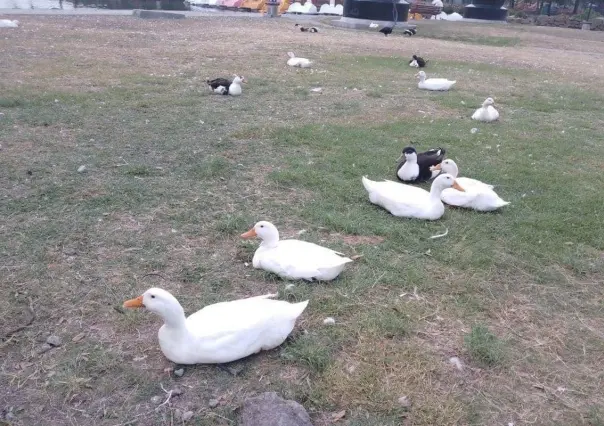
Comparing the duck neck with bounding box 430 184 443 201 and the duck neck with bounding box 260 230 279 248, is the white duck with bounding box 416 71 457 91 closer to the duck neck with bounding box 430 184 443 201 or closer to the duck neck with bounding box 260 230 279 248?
the duck neck with bounding box 430 184 443 201

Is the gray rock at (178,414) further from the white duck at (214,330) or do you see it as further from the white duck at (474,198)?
the white duck at (474,198)

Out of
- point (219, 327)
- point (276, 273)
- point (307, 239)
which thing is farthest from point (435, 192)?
point (219, 327)

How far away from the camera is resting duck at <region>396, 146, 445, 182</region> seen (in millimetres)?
5395

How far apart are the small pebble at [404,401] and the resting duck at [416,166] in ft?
9.84

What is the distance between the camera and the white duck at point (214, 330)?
287 cm

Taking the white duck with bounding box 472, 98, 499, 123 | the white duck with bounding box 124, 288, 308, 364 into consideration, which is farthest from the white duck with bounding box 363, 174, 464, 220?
the white duck with bounding box 472, 98, 499, 123

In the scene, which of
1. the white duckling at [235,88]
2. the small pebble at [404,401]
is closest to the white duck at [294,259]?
the small pebble at [404,401]

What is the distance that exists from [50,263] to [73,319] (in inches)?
28.0

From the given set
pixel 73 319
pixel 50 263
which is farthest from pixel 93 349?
pixel 50 263

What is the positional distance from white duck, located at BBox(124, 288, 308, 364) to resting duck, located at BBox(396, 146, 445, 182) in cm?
278

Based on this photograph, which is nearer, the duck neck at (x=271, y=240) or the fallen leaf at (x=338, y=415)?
the fallen leaf at (x=338, y=415)

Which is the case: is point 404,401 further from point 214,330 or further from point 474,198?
point 474,198

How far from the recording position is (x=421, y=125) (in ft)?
25.4

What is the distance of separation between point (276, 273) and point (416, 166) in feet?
7.56
